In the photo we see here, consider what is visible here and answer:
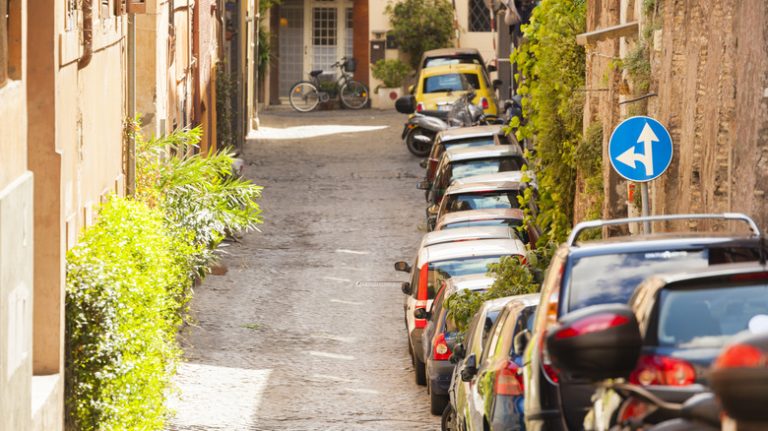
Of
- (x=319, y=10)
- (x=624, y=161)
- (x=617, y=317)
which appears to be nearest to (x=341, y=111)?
(x=319, y=10)

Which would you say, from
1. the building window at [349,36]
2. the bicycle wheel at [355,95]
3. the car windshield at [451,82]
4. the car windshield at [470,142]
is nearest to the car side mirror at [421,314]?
the car windshield at [470,142]

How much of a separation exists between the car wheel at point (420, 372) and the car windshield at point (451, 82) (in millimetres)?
22592

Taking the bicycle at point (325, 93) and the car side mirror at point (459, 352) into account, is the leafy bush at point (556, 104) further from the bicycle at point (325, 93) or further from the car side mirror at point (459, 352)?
the bicycle at point (325, 93)

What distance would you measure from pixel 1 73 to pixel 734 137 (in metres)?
5.67

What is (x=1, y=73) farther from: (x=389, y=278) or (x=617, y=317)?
(x=389, y=278)

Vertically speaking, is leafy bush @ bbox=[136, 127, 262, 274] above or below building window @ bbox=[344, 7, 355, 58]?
below

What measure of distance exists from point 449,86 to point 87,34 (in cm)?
2426

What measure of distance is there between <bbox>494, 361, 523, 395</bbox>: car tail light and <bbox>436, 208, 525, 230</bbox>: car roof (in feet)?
36.0

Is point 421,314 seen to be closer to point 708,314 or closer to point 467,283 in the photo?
point 467,283

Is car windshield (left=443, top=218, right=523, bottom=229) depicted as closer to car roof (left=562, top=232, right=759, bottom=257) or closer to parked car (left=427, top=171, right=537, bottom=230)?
parked car (left=427, top=171, right=537, bottom=230)

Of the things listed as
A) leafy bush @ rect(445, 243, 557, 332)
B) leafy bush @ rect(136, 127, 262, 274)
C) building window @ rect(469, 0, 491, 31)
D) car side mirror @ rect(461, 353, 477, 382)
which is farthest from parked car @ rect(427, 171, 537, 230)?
building window @ rect(469, 0, 491, 31)

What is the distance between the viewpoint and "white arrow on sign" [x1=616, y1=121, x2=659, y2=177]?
14742 mm

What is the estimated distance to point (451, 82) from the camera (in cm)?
3962

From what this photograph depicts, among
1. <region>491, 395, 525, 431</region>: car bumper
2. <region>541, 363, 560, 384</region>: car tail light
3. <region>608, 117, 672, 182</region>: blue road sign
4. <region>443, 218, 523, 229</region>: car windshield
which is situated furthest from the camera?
<region>443, 218, 523, 229</region>: car windshield
